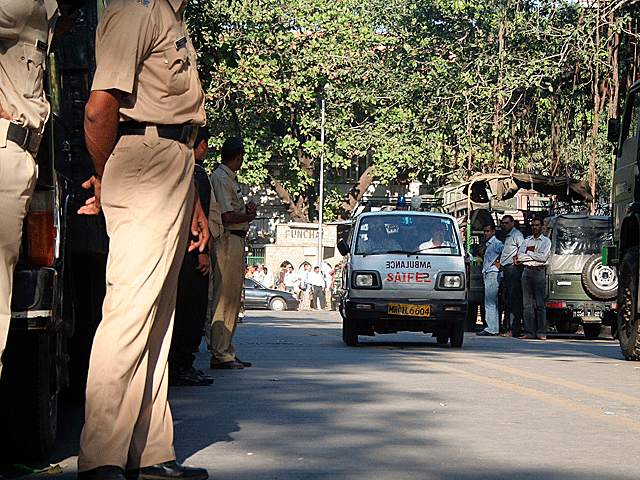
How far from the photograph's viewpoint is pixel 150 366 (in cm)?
452

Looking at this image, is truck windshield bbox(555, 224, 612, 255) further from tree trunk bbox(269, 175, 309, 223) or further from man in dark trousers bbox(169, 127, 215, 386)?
tree trunk bbox(269, 175, 309, 223)

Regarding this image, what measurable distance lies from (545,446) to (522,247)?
13.7 m

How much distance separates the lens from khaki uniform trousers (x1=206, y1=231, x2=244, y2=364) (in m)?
10.3

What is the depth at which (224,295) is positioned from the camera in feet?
34.2

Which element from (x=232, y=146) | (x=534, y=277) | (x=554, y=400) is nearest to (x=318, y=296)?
(x=534, y=277)

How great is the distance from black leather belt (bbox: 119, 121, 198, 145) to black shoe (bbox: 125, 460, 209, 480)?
1.31 m

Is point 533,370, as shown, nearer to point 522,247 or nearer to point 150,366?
point 150,366

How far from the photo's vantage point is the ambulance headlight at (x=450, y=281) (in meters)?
14.6

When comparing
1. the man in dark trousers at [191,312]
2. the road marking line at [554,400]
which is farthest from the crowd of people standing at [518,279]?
the man in dark trousers at [191,312]

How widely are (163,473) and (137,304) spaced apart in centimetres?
68

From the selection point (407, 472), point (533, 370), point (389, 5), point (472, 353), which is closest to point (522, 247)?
point (472, 353)

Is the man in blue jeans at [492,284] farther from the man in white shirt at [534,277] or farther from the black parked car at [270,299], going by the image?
the black parked car at [270,299]

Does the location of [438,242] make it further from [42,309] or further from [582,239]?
[42,309]

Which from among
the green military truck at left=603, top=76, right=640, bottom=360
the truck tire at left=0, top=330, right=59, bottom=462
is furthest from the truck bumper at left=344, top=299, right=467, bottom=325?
the truck tire at left=0, top=330, right=59, bottom=462
